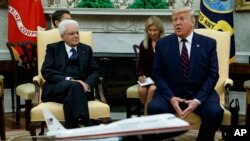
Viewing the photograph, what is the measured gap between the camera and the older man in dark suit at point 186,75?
434 centimetres

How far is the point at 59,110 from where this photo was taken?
4.65 metres

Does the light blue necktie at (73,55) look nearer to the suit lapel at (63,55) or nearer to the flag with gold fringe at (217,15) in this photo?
the suit lapel at (63,55)

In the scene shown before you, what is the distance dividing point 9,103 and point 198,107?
3.76 meters

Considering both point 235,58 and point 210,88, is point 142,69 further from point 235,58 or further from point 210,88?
point 235,58

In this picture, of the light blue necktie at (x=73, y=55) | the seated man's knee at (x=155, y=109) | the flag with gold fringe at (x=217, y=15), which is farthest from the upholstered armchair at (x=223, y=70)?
the flag with gold fringe at (x=217, y=15)

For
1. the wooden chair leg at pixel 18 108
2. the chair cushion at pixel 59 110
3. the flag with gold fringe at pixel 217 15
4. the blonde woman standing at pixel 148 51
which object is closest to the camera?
the chair cushion at pixel 59 110

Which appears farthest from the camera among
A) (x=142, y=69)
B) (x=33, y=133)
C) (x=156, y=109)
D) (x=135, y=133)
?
(x=142, y=69)

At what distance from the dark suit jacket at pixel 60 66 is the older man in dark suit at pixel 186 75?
716 millimetres

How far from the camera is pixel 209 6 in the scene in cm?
686

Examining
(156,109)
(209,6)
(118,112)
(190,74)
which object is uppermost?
(209,6)

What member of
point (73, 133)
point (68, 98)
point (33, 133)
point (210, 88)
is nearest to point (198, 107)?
point (210, 88)

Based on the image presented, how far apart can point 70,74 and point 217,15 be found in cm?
269

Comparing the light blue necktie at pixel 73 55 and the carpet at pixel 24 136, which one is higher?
the light blue necktie at pixel 73 55

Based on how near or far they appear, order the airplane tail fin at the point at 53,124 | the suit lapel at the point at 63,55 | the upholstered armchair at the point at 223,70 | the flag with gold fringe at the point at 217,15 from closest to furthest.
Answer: the airplane tail fin at the point at 53,124
the upholstered armchair at the point at 223,70
the suit lapel at the point at 63,55
the flag with gold fringe at the point at 217,15
